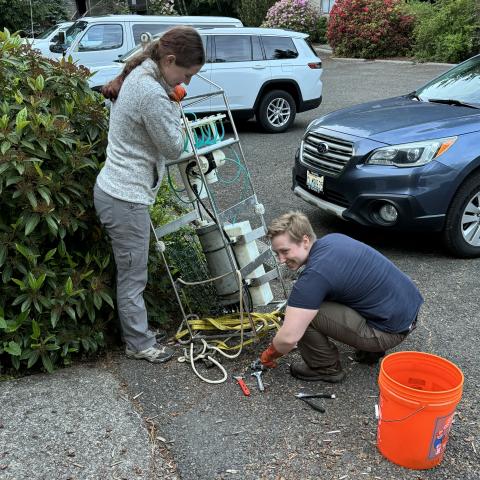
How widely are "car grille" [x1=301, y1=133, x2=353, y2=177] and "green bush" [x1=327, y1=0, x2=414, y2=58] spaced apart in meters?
16.5

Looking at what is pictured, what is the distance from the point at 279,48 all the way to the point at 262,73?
26.8 inches

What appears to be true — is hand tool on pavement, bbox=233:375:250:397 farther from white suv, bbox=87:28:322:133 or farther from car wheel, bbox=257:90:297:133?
car wheel, bbox=257:90:297:133

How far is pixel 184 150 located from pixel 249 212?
3010 millimetres

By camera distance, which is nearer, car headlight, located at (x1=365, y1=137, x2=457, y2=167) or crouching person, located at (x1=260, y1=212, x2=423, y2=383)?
crouching person, located at (x1=260, y1=212, x2=423, y2=383)

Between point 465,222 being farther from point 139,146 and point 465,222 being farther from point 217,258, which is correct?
point 139,146

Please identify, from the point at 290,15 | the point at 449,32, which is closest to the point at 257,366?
the point at 449,32

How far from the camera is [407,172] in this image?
477 centimetres

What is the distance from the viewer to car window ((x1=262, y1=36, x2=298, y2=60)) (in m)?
10.5

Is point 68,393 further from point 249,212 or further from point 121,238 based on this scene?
point 249,212

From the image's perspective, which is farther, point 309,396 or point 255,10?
point 255,10

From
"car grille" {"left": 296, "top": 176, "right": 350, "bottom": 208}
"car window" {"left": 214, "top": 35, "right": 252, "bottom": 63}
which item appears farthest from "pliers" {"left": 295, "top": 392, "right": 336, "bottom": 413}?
"car window" {"left": 214, "top": 35, "right": 252, "bottom": 63}

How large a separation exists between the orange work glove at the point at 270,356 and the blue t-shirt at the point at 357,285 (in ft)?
1.19

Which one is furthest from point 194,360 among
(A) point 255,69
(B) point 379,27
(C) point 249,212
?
(B) point 379,27

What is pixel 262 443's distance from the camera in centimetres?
294
